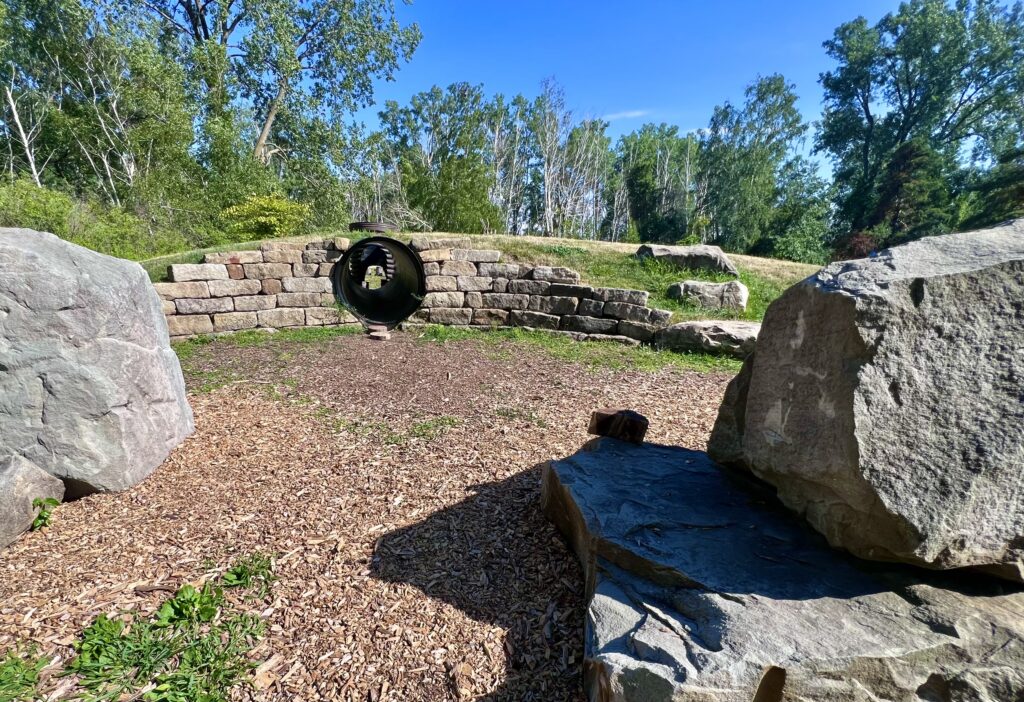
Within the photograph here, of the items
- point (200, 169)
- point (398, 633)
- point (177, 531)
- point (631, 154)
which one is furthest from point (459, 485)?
point (631, 154)

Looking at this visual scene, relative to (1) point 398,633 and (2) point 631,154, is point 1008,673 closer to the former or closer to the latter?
(1) point 398,633

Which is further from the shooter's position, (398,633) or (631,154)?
(631,154)

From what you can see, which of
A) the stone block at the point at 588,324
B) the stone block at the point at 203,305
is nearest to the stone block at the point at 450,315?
the stone block at the point at 588,324

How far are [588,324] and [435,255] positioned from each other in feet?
10.1

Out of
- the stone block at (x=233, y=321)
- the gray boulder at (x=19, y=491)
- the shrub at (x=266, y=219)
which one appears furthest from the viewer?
the shrub at (x=266, y=219)

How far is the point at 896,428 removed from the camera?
179cm

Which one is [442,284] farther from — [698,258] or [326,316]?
[698,258]

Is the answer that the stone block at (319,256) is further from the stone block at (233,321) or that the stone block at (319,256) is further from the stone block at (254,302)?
the stone block at (233,321)

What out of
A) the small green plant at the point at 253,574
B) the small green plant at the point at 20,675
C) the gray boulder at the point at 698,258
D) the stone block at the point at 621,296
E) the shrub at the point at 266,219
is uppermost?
the shrub at the point at 266,219

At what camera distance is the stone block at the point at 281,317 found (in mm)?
8508

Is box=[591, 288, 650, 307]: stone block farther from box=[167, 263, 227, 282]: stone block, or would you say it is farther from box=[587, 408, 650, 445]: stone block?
box=[167, 263, 227, 282]: stone block

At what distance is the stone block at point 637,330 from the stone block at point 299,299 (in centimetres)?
535

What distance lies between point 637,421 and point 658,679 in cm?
200

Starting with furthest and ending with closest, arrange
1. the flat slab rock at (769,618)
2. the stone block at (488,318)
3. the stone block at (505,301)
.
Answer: the stone block at (488,318) < the stone block at (505,301) < the flat slab rock at (769,618)
